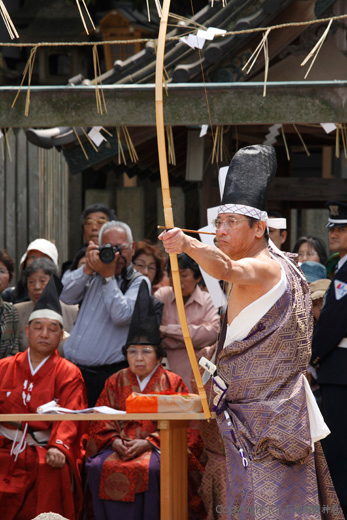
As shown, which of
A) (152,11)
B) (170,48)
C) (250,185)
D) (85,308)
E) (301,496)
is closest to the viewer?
(301,496)

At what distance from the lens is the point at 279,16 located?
237 inches

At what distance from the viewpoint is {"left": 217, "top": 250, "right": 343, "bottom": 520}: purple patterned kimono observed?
3.49 m

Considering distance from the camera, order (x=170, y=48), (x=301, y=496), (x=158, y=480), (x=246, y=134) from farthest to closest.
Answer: (x=246, y=134) → (x=170, y=48) → (x=158, y=480) → (x=301, y=496)

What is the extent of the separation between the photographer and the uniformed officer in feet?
3.94

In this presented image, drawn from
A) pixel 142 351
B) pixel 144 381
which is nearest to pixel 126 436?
pixel 144 381

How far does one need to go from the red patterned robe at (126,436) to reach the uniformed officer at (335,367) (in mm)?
792

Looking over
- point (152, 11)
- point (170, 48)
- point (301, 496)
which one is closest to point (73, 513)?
point (301, 496)

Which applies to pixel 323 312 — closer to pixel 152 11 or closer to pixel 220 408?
pixel 220 408

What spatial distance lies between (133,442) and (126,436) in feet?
0.37

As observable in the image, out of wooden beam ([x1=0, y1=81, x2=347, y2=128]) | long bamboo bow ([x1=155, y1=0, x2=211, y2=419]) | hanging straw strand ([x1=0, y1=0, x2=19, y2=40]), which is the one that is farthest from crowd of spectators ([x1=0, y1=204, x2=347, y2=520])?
hanging straw strand ([x1=0, y1=0, x2=19, y2=40])

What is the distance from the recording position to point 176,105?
4648 mm

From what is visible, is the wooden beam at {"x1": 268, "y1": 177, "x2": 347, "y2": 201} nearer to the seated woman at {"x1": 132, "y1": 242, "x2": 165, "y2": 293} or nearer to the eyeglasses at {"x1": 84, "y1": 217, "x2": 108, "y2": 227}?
the seated woman at {"x1": 132, "y1": 242, "x2": 165, "y2": 293}

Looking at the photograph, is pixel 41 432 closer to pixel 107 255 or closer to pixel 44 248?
pixel 107 255

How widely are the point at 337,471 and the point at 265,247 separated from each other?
Answer: 1684 millimetres
